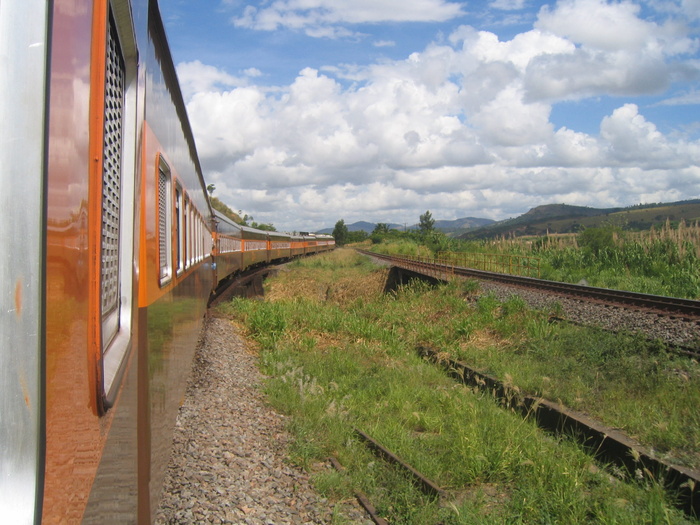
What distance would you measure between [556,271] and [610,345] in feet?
46.8

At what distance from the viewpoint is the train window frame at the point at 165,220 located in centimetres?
379

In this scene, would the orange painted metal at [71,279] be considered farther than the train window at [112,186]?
No

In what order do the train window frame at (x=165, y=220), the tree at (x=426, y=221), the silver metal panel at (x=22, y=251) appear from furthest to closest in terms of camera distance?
the tree at (x=426, y=221) → the train window frame at (x=165, y=220) → the silver metal panel at (x=22, y=251)

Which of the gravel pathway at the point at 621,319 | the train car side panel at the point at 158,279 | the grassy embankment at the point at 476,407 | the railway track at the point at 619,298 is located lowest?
the grassy embankment at the point at 476,407

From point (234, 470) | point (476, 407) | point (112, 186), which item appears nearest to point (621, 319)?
point (476, 407)

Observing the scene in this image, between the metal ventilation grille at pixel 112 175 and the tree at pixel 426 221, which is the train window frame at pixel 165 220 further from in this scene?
the tree at pixel 426 221

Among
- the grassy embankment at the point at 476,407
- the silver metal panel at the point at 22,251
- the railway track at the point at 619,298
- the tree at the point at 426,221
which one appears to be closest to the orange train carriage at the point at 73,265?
the silver metal panel at the point at 22,251

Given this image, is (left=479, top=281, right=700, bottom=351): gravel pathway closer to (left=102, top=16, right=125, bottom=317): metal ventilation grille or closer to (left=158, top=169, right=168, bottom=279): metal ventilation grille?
(left=158, top=169, right=168, bottom=279): metal ventilation grille

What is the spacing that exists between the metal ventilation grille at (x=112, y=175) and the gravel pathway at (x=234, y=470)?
9.03ft

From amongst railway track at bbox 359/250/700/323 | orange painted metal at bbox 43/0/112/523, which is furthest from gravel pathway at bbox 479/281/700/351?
orange painted metal at bbox 43/0/112/523

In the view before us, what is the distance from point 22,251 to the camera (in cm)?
100

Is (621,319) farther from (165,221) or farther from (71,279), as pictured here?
(71,279)

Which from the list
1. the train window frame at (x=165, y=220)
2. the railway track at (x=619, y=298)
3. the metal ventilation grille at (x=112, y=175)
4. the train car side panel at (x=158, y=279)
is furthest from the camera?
the railway track at (x=619, y=298)

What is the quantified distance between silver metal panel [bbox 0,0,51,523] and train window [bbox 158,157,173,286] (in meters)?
2.69
